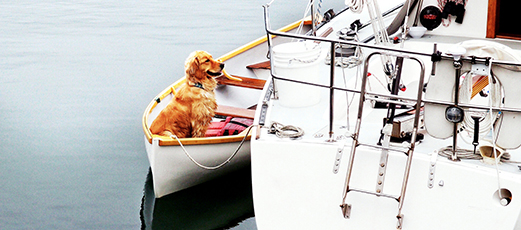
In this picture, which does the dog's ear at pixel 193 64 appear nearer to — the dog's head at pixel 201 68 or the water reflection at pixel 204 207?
the dog's head at pixel 201 68

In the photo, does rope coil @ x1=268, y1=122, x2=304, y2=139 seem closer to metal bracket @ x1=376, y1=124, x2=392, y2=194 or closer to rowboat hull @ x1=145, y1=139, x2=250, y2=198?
metal bracket @ x1=376, y1=124, x2=392, y2=194

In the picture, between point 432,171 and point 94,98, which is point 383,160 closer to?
point 432,171

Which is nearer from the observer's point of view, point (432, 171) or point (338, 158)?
point (432, 171)

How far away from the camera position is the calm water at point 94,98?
5.99 m

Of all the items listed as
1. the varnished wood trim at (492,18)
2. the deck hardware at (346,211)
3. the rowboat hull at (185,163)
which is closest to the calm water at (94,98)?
the rowboat hull at (185,163)

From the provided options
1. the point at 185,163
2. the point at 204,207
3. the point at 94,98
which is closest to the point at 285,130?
the point at 185,163

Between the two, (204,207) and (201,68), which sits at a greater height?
(201,68)

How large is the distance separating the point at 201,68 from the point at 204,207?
1502 mm

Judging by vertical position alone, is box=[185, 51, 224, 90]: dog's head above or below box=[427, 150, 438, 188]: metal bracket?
above

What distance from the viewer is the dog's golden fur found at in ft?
18.0

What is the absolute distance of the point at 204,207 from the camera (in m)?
5.93

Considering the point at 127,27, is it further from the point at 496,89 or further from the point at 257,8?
the point at 496,89

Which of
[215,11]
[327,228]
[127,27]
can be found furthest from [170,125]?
[215,11]

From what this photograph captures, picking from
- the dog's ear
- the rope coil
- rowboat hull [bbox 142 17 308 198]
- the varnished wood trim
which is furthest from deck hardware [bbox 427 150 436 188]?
the dog's ear
